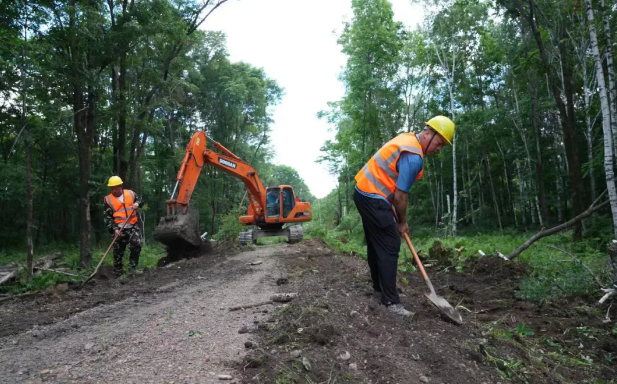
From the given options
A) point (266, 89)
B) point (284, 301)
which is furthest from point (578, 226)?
point (266, 89)

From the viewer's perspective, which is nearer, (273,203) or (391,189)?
(391,189)

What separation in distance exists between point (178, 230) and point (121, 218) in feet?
6.09

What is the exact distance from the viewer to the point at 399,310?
A: 3863 millimetres

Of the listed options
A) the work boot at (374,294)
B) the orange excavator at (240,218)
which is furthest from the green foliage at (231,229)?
the work boot at (374,294)

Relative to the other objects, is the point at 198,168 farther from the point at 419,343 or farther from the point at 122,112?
the point at 419,343

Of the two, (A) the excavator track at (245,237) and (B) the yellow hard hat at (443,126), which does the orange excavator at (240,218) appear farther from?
(B) the yellow hard hat at (443,126)

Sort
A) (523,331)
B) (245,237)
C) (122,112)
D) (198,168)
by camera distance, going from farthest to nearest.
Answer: (245,237) < (122,112) < (198,168) < (523,331)

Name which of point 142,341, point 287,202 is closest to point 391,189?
point 142,341

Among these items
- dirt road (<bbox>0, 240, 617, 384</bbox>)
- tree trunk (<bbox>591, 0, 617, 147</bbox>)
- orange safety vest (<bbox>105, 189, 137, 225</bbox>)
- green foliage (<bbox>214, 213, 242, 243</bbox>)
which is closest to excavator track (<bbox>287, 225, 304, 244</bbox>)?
green foliage (<bbox>214, 213, 242, 243</bbox>)

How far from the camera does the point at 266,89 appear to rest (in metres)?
32.7

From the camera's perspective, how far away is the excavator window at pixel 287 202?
586 inches

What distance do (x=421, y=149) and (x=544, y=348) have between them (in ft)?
7.39

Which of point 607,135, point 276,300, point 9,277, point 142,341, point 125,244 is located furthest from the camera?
point 125,244

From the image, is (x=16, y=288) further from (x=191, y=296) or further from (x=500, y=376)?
(x=500, y=376)
